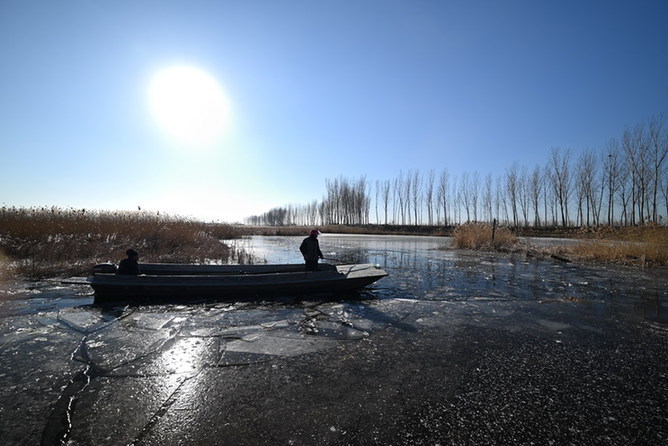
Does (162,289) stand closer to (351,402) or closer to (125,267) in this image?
(125,267)

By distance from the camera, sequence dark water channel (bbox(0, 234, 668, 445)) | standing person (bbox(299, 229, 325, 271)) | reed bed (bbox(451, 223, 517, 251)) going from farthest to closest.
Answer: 1. reed bed (bbox(451, 223, 517, 251))
2. standing person (bbox(299, 229, 325, 271))
3. dark water channel (bbox(0, 234, 668, 445))

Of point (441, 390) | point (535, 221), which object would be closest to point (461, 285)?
point (441, 390)

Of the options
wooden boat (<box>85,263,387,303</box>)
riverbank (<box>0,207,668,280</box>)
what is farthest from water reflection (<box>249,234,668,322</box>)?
riverbank (<box>0,207,668,280</box>)

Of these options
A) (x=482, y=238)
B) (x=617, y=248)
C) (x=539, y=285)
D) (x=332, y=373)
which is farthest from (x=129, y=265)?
(x=482, y=238)

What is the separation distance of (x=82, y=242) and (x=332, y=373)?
570 inches

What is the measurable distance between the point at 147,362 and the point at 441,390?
3.73 metres

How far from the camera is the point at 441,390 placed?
3.35m

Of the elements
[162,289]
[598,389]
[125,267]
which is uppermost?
[125,267]

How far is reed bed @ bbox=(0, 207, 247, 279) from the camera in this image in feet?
36.7

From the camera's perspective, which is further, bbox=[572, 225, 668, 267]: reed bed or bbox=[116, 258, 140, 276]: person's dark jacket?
bbox=[572, 225, 668, 267]: reed bed

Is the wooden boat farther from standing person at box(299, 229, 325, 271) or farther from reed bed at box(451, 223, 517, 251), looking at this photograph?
reed bed at box(451, 223, 517, 251)

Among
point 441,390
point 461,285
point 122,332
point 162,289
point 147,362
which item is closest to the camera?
point 441,390

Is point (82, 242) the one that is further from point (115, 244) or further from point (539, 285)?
point (539, 285)

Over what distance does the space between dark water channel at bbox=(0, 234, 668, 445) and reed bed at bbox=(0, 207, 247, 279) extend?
463 cm
